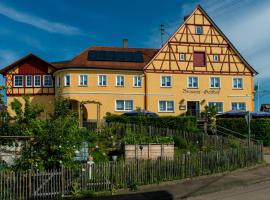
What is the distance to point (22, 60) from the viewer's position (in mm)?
48750

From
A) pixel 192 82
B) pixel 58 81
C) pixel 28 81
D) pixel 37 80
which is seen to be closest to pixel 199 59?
pixel 192 82

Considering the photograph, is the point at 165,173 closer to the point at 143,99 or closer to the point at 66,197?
the point at 66,197

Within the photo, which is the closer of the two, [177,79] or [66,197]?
[66,197]

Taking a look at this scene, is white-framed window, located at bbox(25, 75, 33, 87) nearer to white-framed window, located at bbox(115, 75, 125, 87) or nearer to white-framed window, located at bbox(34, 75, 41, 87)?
white-framed window, located at bbox(34, 75, 41, 87)

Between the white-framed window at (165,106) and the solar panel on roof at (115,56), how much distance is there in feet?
18.2

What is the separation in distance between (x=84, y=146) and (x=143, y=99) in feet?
81.3

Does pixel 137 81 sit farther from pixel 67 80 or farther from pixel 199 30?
pixel 199 30

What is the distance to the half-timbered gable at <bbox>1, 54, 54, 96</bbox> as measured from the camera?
159ft

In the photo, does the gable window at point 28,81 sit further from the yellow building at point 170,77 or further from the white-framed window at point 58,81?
the white-framed window at point 58,81

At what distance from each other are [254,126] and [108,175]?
19.6 metres

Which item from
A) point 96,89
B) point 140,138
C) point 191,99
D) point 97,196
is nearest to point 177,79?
point 191,99

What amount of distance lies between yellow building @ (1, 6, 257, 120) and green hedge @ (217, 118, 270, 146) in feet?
32.4

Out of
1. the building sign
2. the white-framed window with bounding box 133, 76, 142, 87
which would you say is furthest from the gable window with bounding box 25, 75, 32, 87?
the building sign

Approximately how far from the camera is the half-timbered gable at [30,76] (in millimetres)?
48375
